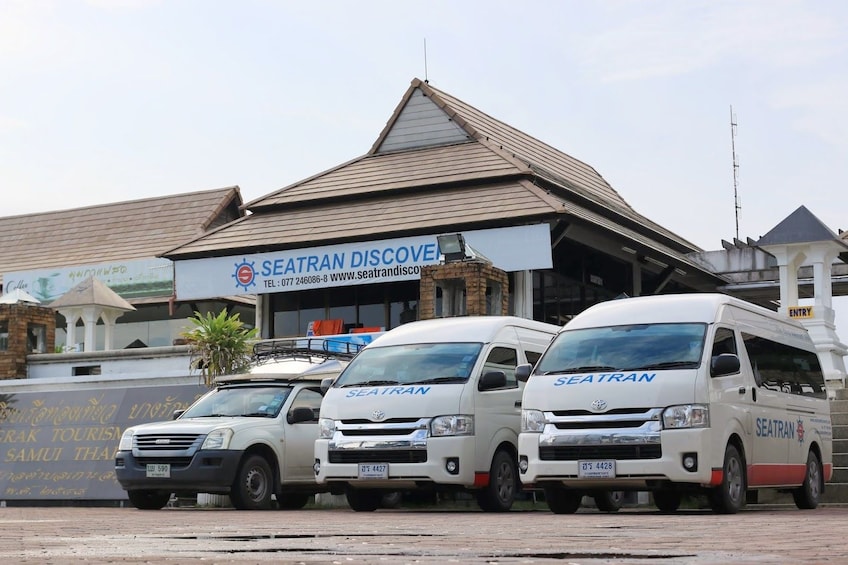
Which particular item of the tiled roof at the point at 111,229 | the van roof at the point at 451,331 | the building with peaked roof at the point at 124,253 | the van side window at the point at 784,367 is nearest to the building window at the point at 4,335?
the building with peaked roof at the point at 124,253

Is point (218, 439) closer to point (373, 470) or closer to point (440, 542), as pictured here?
point (373, 470)

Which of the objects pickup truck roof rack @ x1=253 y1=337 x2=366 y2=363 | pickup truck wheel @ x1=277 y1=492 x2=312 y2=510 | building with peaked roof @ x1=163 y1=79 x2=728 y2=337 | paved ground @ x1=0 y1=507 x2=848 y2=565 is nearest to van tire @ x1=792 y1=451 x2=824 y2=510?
paved ground @ x1=0 y1=507 x2=848 y2=565

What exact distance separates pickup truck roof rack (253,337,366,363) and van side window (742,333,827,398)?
23.6ft

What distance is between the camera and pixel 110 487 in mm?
22109

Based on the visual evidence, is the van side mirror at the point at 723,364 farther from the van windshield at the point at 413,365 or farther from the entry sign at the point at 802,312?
the entry sign at the point at 802,312

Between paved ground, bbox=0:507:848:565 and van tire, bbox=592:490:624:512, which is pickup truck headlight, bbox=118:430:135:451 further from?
van tire, bbox=592:490:624:512

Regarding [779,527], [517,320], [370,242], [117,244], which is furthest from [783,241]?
[117,244]

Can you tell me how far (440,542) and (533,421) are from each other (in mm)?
5926

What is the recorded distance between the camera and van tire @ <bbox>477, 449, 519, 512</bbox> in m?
15.8

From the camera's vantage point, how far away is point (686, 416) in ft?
44.6

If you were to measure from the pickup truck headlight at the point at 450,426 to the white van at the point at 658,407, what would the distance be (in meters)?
0.94

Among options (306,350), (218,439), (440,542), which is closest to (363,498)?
(218,439)

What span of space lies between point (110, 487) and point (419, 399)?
27.4 feet

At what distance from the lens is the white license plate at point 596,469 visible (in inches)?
538
